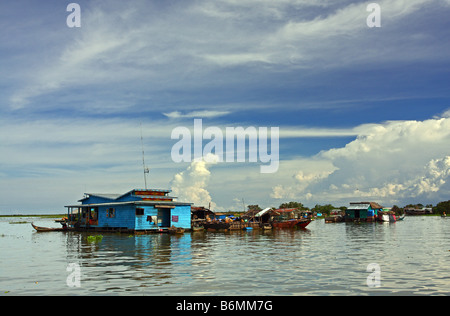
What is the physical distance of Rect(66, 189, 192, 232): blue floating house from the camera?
51188 mm

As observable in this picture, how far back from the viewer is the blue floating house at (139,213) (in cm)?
5119

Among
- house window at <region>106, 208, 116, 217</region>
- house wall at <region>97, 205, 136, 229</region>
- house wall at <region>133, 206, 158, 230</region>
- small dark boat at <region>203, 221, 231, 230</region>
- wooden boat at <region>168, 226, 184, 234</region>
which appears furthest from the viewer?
small dark boat at <region>203, 221, 231, 230</region>

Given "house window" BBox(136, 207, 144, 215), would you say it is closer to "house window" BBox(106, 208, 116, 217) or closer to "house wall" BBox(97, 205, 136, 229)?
"house wall" BBox(97, 205, 136, 229)

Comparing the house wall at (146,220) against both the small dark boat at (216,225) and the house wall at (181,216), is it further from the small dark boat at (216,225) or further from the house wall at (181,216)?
the small dark boat at (216,225)

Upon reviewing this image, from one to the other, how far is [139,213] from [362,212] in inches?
3053

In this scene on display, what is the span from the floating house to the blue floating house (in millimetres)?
69258

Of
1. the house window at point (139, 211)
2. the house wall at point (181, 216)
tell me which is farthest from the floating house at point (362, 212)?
the house window at point (139, 211)

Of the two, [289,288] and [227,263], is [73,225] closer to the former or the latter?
[227,263]

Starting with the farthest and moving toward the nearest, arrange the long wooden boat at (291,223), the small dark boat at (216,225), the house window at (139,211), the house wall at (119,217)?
the long wooden boat at (291,223) < the small dark boat at (216,225) < the house window at (139,211) < the house wall at (119,217)

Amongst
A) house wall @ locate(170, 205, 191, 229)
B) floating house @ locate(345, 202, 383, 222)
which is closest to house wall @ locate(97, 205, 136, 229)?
house wall @ locate(170, 205, 191, 229)

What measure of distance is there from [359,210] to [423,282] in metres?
97.0

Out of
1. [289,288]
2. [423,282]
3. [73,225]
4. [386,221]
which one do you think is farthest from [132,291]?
[386,221]

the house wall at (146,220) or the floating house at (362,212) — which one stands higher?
the house wall at (146,220)

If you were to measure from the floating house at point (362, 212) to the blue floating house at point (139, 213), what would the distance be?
69258mm
